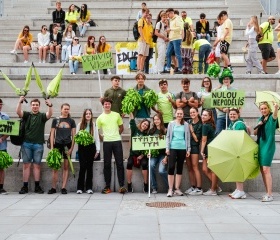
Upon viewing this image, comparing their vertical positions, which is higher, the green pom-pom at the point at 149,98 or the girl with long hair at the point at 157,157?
the green pom-pom at the point at 149,98

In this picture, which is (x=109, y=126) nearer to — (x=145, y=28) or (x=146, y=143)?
(x=146, y=143)

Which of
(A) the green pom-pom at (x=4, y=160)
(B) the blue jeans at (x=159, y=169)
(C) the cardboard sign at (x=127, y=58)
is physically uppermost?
(C) the cardboard sign at (x=127, y=58)

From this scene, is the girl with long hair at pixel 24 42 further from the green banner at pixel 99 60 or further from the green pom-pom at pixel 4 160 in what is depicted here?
the green pom-pom at pixel 4 160

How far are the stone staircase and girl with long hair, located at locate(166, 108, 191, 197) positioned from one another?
2.93 ft

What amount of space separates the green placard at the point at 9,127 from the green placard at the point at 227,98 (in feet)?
13.0

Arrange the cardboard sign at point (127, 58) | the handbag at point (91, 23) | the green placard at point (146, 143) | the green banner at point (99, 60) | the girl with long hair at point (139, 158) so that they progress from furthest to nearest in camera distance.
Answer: the handbag at point (91, 23), the cardboard sign at point (127, 58), the green banner at point (99, 60), the girl with long hair at point (139, 158), the green placard at point (146, 143)

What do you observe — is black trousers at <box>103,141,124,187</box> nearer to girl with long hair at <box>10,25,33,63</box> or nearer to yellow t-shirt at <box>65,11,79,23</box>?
girl with long hair at <box>10,25,33,63</box>

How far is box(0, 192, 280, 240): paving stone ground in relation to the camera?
27.7 ft

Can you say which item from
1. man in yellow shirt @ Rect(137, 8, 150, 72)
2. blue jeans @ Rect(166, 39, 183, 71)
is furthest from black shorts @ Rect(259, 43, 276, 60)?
man in yellow shirt @ Rect(137, 8, 150, 72)

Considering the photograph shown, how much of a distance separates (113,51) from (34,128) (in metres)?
7.99

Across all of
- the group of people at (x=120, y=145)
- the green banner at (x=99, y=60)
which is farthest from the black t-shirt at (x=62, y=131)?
the green banner at (x=99, y=60)

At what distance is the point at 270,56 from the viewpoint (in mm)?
17734

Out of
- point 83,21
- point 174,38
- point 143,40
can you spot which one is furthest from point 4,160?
point 83,21

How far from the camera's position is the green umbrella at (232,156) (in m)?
11.3
